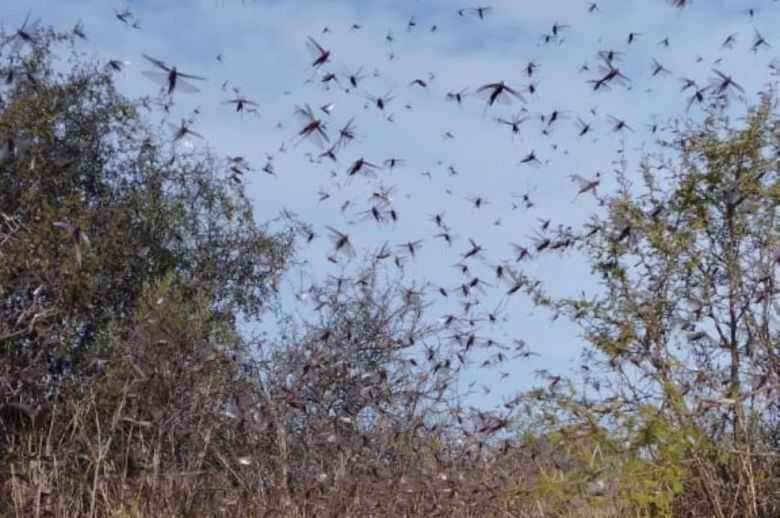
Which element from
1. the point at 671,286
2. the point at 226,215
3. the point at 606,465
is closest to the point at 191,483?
the point at 606,465

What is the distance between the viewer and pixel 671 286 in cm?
1220

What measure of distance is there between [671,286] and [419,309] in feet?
11.3

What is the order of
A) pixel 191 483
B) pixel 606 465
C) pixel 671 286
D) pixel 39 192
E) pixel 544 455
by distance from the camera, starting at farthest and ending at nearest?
1. pixel 39 192
2. pixel 671 286
3. pixel 191 483
4. pixel 544 455
5. pixel 606 465

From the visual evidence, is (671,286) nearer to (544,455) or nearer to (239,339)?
(544,455)

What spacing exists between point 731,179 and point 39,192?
405 inches

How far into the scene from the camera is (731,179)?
13047 millimetres

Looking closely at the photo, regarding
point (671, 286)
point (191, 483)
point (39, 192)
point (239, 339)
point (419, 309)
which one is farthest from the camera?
point (239, 339)

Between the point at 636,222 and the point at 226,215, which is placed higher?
the point at 226,215

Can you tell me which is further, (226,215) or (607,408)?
(226,215)

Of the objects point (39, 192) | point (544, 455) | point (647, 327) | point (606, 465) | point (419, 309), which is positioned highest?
point (39, 192)

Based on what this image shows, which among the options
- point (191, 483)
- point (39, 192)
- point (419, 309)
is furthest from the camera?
point (39, 192)

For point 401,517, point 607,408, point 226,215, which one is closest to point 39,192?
point 226,215

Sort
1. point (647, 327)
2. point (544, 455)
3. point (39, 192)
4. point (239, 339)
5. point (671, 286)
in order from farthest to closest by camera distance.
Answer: point (239, 339) → point (39, 192) → point (671, 286) → point (647, 327) → point (544, 455)

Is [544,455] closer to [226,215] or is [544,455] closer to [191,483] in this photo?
[191,483]
